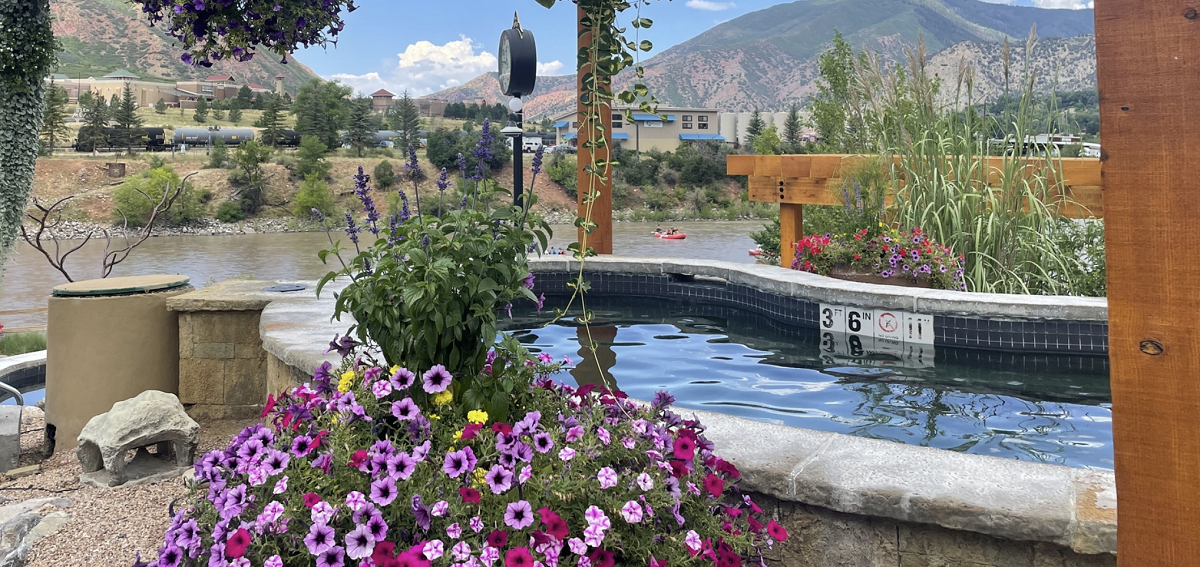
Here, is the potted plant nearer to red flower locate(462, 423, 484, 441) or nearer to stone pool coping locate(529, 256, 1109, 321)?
stone pool coping locate(529, 256, 1109, 321)

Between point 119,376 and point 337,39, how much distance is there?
1.63m

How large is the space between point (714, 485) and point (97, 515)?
197 centimetres

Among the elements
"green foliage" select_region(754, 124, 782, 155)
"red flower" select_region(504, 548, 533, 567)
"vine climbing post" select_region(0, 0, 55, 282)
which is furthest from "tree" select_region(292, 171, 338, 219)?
"red flower" select_region(504, 548, 533, 567)

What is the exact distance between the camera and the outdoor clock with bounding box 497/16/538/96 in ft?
20.3

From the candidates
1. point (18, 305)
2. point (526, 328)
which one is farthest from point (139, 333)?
point (18, 305)

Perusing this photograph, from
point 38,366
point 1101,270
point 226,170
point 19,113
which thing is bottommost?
point 38,366

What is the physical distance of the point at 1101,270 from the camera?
4895mm

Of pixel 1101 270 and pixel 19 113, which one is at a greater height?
pixel 19 113

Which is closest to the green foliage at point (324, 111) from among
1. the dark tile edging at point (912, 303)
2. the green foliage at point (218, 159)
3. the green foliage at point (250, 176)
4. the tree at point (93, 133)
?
the green foliage at point (218, 159)

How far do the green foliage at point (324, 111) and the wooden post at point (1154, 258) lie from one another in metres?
38.5

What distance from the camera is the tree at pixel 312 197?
3034 cm

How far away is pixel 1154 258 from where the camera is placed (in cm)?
99

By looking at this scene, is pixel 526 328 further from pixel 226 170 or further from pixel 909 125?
pixel 226 170

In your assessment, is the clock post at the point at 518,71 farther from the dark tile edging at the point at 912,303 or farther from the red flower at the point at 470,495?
the red flower at the point at 470,495
